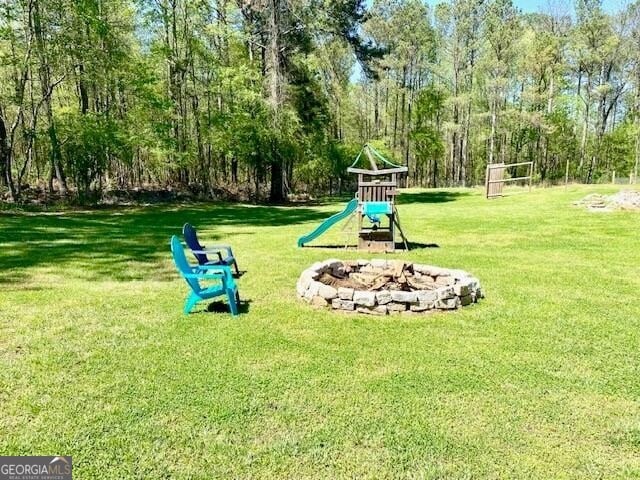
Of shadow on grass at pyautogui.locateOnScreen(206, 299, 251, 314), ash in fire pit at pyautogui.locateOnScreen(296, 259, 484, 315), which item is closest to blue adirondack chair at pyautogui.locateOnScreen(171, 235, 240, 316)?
shadow on grass at pyautogui.locateOnScreen(206, 299, 251, 314)

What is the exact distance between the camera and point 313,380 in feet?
11.6

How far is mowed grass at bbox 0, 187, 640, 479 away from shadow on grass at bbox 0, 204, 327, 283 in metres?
0.21

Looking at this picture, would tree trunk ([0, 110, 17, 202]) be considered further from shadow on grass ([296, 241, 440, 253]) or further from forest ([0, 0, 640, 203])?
shadow on grass ([296, 241, 440, 253])

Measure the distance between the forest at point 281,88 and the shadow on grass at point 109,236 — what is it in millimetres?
4111

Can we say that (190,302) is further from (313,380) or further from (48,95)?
(48,95)

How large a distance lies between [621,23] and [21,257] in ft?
115

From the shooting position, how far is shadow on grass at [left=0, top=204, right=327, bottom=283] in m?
7.02

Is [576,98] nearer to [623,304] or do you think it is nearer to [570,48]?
[570,48]

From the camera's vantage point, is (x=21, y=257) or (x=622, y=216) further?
(x=622, y=216)

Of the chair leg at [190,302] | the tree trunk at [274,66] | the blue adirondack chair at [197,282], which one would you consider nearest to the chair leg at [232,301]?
the blue adirondack chair at [197,282]

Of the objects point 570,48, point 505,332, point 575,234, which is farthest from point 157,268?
point 570,48

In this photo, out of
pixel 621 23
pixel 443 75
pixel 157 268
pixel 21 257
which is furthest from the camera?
pixel 443 75

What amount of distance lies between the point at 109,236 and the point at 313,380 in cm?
823

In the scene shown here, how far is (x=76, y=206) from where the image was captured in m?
17.1
